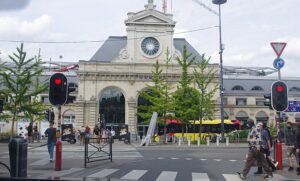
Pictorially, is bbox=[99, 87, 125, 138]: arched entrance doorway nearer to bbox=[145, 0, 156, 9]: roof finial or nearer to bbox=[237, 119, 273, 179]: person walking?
bbox=[145, 0, 156, 9]: roof finial

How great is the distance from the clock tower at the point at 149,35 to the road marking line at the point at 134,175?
5616cm

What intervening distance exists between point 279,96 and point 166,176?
586 cm

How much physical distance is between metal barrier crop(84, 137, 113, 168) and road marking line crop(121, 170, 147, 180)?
2.63m

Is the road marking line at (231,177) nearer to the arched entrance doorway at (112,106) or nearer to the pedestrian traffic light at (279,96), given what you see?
the pedestrian traffic light at (279,96)

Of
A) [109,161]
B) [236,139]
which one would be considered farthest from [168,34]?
[109,161]

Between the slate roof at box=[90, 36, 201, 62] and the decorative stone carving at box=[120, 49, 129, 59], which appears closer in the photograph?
the decorative stone carving at box=[120, 49, 129, 59]

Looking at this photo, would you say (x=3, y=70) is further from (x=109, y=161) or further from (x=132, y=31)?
(x=132, y=31)

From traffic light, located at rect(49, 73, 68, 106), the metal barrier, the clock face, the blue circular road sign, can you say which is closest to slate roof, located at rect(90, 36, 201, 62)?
the clock face

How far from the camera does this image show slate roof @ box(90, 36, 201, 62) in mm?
74625

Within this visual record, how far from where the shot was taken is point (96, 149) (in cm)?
1805

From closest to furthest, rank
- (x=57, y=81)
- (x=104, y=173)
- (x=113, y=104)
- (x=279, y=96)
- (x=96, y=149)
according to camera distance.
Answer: (x=104, y=173), (x=57, y=81), (x=279, y=96), (x=96, y=149), (x=113, y=104)

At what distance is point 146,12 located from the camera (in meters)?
70.3

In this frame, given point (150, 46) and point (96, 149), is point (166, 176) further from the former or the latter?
point (150, 46)

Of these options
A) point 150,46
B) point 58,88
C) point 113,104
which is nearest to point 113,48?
point 150,46
